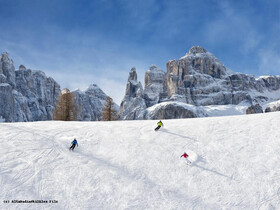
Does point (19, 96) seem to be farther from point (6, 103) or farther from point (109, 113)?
point (109, 113)

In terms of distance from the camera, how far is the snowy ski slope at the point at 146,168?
10773mm

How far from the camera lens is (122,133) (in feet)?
66.7

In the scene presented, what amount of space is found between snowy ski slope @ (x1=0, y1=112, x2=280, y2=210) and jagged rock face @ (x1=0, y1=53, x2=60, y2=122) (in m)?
149

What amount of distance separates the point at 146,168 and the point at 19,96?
187 meters

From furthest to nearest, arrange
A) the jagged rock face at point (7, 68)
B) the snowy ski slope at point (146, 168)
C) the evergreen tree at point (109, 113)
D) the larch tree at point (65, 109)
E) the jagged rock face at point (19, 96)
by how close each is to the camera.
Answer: the jagged rock face at point (7, 68) < the jagged rock face at point (19, 96) < the evergreen tree at point (109, 113) < the larch tree at point (65, 109) < the snowy ski slope at point (146, 168)

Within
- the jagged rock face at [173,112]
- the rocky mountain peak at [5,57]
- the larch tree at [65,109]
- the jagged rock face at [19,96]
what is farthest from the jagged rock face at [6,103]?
the larch tree at [65,109]

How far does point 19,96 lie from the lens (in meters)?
170

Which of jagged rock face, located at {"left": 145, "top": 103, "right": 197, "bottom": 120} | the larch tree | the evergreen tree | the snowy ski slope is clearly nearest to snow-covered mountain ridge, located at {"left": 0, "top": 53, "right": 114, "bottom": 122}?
jagged rock face, located at {"left": 145, "top": 103, "right": 197, "bottom": 120}

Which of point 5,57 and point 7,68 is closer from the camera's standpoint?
point 7,68

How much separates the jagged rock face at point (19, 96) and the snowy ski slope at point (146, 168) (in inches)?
5858

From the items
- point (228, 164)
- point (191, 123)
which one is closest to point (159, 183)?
point (228, 164)

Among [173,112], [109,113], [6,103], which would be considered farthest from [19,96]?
[109,113]

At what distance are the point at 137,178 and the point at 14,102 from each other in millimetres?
171742

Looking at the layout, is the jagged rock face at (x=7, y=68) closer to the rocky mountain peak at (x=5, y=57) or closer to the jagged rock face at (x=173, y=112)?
the rocky mountain peak at (x=5, y=57)
